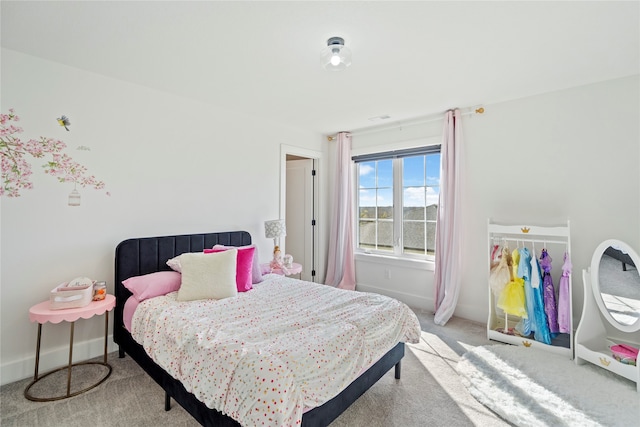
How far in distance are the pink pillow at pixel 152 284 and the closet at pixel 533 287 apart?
10.2 ft

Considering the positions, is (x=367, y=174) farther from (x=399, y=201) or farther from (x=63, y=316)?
(x=63, y=316)

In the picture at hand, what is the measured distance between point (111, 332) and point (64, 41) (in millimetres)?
2423

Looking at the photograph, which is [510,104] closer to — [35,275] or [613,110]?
[613,110]

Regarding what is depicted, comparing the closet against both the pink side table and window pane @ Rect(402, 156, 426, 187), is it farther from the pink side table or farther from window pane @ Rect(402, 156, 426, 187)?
the pink side table

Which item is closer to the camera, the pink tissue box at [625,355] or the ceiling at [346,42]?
the ceiling at [346,42]

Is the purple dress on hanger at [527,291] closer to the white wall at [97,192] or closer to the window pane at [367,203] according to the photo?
the window pane at [367,203]

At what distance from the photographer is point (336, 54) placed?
204 cm

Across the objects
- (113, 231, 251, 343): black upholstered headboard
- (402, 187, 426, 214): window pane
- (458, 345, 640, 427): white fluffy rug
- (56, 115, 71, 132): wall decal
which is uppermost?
(56, 115, 71, 132): wall decal

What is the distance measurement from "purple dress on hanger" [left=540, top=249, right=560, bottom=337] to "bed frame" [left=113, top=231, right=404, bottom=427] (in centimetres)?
157

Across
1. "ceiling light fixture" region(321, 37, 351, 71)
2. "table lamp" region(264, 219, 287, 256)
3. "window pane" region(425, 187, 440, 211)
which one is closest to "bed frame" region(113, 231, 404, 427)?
"table lamp" region(264, 219, 287, 256)

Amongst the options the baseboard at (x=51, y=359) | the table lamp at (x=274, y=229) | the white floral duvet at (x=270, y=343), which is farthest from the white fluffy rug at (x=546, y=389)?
the baseboard at (x=51, y=359)

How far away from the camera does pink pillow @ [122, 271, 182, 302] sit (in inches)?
95.4

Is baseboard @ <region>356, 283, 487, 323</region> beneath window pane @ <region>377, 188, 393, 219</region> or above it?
beneath

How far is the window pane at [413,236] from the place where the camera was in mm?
4098
